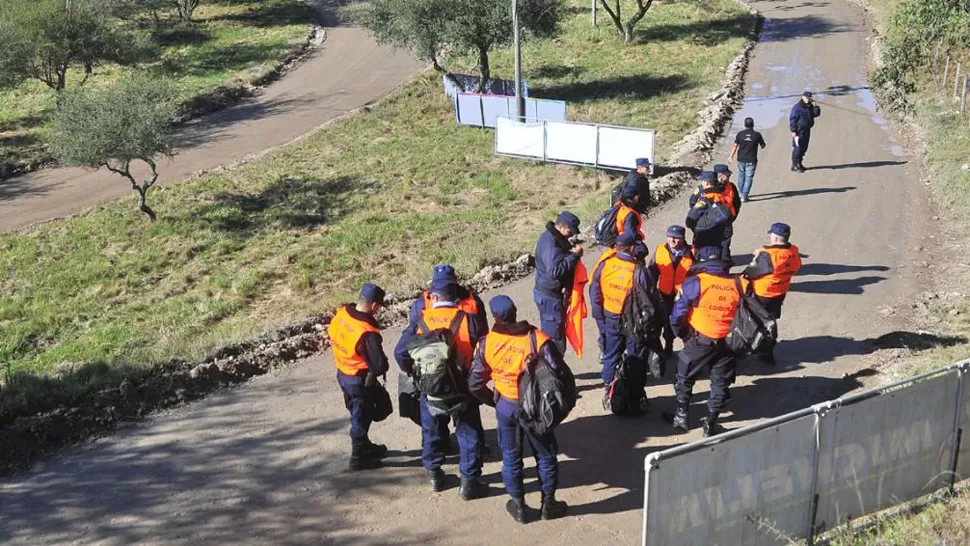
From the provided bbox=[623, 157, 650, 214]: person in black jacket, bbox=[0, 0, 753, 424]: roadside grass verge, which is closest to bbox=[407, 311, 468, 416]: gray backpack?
bbox=[623, 157, 650, 214]: person in black jacket

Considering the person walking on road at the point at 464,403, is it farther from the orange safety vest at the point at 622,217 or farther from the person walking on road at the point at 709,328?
the orange safety vest at the point at 622,217

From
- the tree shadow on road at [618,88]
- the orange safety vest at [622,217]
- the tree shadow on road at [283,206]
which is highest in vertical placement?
the tree shadow on road at [618,88]

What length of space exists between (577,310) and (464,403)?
2.24 meters

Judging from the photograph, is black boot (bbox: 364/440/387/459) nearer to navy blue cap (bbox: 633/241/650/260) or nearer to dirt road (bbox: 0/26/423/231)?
navy blue cap (bbox: 633/241/650/260)

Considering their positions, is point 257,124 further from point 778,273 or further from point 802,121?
point 778,273

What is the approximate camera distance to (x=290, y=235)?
19297mm

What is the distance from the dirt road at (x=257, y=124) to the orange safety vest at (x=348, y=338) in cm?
1940

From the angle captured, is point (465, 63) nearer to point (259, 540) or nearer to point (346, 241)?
point (346, 241)

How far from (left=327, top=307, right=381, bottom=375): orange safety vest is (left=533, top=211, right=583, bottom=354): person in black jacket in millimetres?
2050

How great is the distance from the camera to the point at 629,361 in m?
7.80

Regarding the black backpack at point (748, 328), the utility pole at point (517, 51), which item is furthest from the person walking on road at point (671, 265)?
the utility pole at point (517, 51)

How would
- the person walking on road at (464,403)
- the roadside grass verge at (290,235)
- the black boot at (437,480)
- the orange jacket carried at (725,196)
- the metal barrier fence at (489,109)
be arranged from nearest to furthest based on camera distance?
the person walking on road at (464,403)
the black boot at (437,480)
the orange jacket carried at (725,196)
the roadside grass verge at (290,235)
the metal barrier fence at (489,109)

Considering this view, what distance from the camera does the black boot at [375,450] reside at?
7339 mm

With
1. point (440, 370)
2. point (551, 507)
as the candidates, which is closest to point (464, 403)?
point (440, 370)
